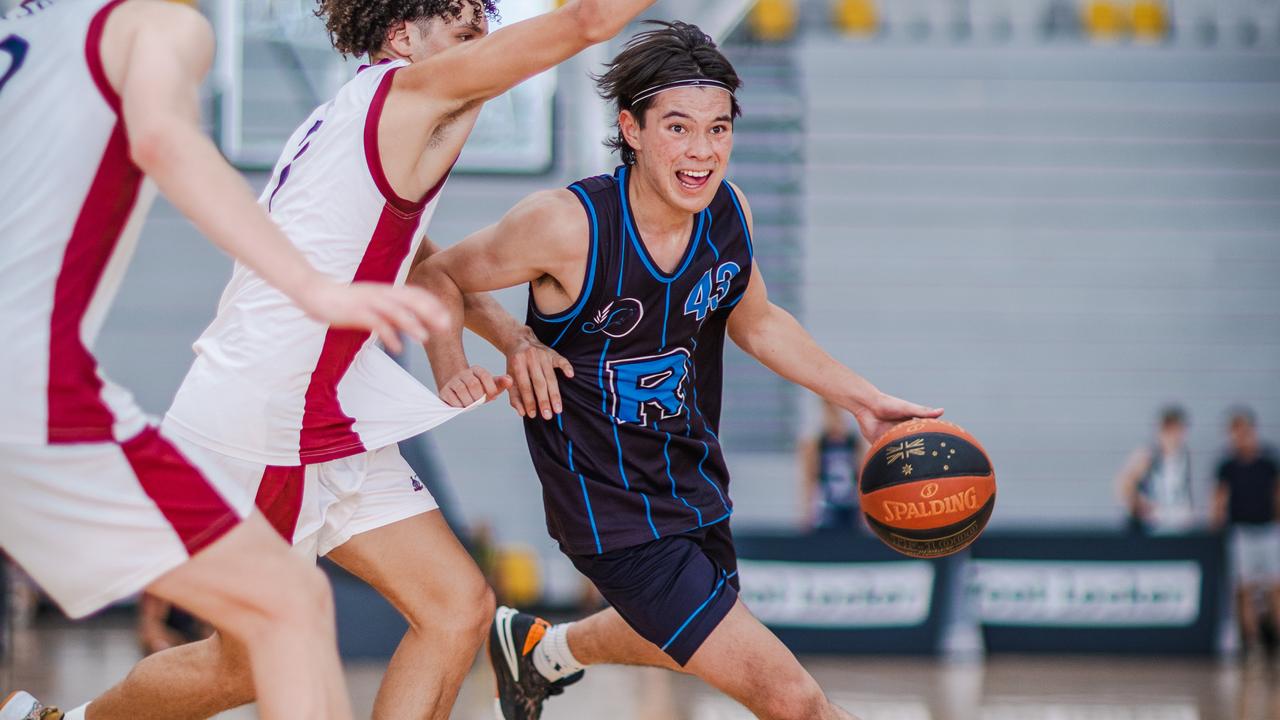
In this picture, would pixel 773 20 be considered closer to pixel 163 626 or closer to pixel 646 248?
pixel 163 626

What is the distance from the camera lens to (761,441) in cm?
1075

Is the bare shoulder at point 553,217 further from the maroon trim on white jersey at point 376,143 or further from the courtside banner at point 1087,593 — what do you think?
the courtside banner at point 1087,593

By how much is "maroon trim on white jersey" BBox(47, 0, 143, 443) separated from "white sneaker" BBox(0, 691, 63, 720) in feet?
5.87

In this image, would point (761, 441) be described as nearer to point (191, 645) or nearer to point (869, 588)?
point (869, 588)

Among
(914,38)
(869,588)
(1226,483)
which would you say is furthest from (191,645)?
(914,38)

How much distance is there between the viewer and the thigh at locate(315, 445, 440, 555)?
3369mm

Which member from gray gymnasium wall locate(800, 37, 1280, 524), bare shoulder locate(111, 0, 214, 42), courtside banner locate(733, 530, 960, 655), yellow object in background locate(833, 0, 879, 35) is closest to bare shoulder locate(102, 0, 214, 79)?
bare shoulder locate(111, 0, 214, 42)

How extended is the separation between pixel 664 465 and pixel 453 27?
1285mm

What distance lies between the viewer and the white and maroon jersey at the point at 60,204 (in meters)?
2.25

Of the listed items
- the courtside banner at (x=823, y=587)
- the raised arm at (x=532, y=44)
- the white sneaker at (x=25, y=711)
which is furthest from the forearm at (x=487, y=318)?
the courtside banner at (x=823, y=587)

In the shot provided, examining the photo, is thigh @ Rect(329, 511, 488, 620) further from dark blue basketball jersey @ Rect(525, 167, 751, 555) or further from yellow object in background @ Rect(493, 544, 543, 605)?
yellow object in background @ Rect(493, 544, 543, 605)

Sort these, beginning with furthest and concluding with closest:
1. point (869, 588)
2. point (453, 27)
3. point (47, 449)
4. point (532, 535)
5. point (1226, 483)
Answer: point (532, 535) → point (1226, 483) → point (869, 588) → point (453, 27) → point (47, 449)

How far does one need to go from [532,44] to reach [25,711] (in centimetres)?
242

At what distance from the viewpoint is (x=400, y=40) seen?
3.43 meters
